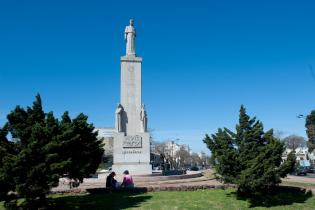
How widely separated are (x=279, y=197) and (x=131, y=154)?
13.2 m

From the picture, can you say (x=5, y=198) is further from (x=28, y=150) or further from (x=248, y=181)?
(x=248, y=181)

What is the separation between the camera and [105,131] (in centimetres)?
11319

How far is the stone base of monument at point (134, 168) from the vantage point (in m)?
28.8

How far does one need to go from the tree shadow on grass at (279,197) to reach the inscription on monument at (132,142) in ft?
37.2

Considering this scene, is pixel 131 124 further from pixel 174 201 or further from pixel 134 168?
pixel 174 201

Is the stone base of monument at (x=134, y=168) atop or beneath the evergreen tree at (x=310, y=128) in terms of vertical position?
beneath

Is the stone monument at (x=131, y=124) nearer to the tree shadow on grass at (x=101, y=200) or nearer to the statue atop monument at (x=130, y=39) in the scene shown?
the statue atop monument at (x=130, y=39)

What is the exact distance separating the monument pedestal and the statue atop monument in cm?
722

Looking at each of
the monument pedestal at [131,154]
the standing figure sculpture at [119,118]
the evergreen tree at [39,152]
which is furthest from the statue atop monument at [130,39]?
the evergreen tree at [39,152]

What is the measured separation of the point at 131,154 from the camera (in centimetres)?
2917

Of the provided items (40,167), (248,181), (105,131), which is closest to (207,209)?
(248,181)

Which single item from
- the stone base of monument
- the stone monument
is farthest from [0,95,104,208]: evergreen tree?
the stone monument

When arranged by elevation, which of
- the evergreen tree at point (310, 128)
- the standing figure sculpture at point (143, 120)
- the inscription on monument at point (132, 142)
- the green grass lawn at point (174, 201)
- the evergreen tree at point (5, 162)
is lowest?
the green grass lawn at point (174, 201)

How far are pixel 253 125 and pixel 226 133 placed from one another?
4.97ft
